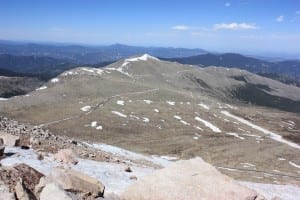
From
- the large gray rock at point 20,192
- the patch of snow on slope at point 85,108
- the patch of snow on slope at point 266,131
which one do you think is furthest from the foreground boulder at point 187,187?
the patch of snow on slope at point 85,108

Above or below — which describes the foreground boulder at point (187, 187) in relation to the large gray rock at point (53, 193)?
below

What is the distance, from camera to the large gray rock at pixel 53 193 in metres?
15.3

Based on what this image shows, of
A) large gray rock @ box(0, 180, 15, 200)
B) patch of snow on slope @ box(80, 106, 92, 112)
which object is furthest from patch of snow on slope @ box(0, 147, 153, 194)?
patch of snow on slope @ box(80, 106, 92, 112)

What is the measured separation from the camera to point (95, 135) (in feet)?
370

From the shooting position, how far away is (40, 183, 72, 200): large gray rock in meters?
15.3

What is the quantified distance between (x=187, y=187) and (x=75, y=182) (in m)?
5.12

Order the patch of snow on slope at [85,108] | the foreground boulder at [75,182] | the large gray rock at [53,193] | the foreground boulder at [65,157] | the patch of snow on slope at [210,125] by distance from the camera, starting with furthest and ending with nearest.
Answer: the patch of snow on slope at [85,108] → the patch of snow on slope at [210,125] → the foreground boulder at [65,157] → the foreground boulder at [75,182] → the large gray rock at [53,193]

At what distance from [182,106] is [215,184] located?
161600 mm

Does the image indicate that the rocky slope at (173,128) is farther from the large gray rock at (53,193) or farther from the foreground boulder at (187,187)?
the large gray rock at (53,193)

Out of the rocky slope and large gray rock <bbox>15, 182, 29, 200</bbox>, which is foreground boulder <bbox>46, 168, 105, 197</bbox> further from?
the rocky slope

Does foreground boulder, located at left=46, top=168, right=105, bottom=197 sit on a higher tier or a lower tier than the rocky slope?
higher

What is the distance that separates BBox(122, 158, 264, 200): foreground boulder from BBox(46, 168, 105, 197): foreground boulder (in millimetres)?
1544

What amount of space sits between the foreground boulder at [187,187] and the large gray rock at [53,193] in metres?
4.05

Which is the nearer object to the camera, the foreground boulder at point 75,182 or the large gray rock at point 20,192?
the large gray rock at point 20,192
